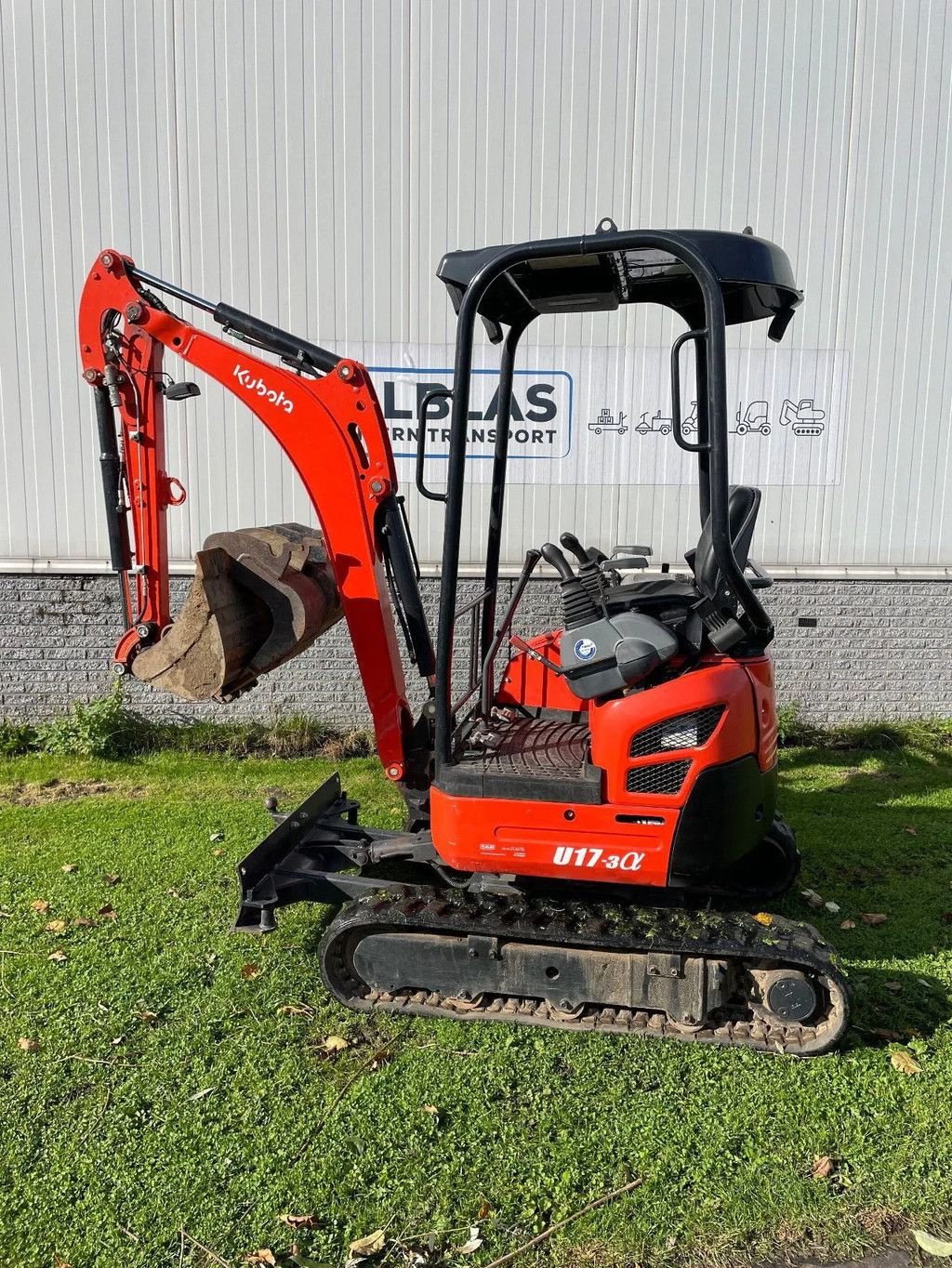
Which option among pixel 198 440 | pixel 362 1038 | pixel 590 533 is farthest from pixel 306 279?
pixel 362 1038

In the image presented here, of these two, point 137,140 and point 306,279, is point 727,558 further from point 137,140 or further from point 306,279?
point 137,140

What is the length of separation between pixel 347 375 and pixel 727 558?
1.96m

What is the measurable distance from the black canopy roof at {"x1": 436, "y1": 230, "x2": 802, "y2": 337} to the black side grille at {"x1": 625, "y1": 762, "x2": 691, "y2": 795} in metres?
1.87

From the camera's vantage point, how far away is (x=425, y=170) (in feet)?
22.9

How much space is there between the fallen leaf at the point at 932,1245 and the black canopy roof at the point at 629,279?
10.7 ft

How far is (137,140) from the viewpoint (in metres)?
6.98

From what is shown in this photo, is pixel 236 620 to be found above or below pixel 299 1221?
above

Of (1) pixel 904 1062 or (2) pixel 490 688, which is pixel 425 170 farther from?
(1) pixel 904 1062

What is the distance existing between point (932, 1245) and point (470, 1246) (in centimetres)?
142

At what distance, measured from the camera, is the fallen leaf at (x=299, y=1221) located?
9.16 ft

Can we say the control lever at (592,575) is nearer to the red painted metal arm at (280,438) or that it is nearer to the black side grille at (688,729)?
the black side grille at (688,729)

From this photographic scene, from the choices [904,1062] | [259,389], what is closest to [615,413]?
[259,389]

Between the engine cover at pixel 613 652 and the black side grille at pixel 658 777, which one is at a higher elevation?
the engine cover at pixel 613 652

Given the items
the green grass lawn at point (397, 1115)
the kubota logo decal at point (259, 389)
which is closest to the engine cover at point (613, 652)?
the green grass lawn at point (397, 1115)
